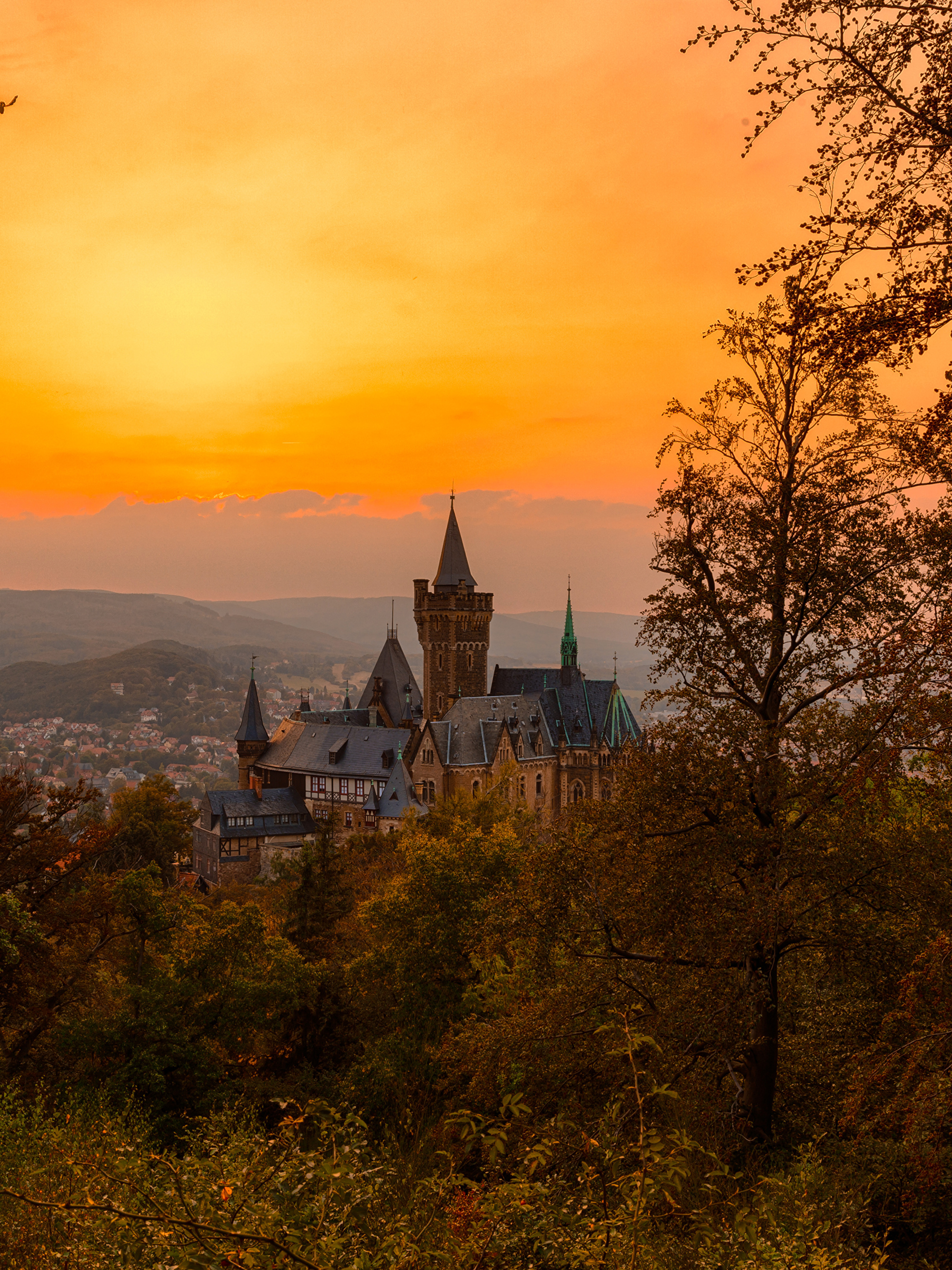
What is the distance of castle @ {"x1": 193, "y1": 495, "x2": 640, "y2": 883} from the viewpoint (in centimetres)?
8362

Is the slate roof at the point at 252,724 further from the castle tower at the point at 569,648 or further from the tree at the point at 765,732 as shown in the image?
the tree at the point at 765,732

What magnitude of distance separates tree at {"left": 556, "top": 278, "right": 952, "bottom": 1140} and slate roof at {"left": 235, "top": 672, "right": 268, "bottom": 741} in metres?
88.6

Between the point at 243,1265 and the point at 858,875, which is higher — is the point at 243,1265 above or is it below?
below

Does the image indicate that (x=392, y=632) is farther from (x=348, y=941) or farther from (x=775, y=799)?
(x=775, y=799)

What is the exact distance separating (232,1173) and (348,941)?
31.3 meters

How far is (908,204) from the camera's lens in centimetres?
910

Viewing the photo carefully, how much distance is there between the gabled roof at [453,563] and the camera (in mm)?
97812

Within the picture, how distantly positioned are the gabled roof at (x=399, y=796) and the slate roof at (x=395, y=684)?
17814mm

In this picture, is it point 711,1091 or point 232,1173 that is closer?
point 232,1173

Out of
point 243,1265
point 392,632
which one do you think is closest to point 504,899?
point 243,1265

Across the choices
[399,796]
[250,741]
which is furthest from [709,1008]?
[250,741]

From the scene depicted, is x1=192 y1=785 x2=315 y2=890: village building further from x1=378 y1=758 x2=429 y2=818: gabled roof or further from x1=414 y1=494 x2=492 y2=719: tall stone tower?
x1=414 y1=494 x2=492 y2=719: tall stone tower

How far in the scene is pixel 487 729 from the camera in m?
84.1

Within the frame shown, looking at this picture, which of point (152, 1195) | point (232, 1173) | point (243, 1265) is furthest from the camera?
point (232, 1173)
